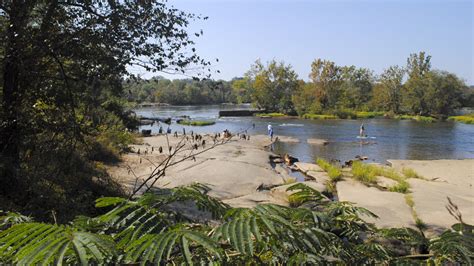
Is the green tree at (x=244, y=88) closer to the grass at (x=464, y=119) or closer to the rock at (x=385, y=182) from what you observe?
the grass at (x=464, y=119)

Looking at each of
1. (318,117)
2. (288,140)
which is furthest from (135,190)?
(318,117)

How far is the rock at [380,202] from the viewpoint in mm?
9633

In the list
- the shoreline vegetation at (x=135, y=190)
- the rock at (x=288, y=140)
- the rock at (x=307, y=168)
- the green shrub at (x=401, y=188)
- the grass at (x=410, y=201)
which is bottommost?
the rock at (x=288, y=140)

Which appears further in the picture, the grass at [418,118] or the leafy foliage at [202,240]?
the grass at [418,118]

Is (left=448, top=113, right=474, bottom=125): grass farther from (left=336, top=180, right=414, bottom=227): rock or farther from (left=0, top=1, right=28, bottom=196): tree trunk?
(left=0, top=1, right=28, bottom=196): tree trunk

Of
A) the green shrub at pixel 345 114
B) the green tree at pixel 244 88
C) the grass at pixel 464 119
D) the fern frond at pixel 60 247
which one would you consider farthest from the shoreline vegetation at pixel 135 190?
the green tree at pixel 244 88

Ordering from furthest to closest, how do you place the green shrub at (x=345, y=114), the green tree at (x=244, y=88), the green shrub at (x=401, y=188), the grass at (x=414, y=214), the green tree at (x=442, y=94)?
1. the green tree at (x=244, y=88)
2. the green tree at (x=442, y=94)
3. the green shrub at (x=345, y=114)
4. the green shrub at (x=401, y=188)
5. the grass at (x=414, y=214)

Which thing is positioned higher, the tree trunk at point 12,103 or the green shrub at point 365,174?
the tree trunk at point 12,103

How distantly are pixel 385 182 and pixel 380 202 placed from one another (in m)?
3.87

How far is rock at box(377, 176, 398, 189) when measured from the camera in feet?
48.0

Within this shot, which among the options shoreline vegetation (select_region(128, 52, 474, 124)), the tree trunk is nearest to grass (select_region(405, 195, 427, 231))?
the tree trunk

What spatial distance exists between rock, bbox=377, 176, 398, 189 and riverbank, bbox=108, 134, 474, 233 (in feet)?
0.17

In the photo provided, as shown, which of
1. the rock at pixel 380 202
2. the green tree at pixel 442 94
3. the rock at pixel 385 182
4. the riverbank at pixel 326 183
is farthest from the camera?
the green tree at pixel 442 94

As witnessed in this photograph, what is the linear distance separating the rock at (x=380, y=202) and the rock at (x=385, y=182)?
78 centimetres
